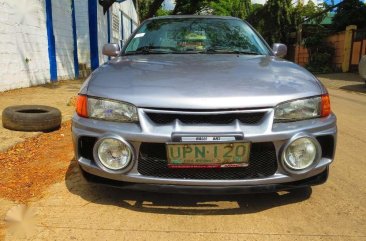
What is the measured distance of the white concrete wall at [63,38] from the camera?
12.3 m

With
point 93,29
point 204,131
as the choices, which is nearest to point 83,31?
point 93,29

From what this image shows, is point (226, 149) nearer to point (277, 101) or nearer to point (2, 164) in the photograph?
point (277, 101)

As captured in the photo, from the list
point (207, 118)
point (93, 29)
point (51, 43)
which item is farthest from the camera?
point (93, 29)

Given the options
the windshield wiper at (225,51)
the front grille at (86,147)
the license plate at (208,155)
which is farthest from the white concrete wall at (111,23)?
the license plate at (208,155)

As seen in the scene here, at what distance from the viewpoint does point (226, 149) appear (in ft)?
8.17

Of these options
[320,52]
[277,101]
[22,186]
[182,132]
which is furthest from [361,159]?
[320,52]

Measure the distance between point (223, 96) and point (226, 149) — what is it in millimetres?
341

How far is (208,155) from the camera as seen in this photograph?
2502 mm

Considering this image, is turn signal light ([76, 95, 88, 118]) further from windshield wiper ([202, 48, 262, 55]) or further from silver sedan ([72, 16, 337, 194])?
windshield wiper ([202, 48, 262, 55])

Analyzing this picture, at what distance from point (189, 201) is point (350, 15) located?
23.7m

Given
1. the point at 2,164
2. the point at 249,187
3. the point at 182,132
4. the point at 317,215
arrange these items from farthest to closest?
1. the point at 2,164
2. the point at 317,215
3. the point at 249,187
4. the point at 182,132

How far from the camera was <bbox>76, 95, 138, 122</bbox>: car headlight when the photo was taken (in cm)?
261

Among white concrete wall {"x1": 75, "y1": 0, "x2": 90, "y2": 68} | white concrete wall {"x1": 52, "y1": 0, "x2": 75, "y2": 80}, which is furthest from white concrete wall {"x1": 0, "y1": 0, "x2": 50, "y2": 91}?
white concrete wall {"x1": 75, "y1": 0, "x2": 90, "y2": 68}

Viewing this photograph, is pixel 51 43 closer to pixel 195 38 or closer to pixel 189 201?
pixel 195 38
